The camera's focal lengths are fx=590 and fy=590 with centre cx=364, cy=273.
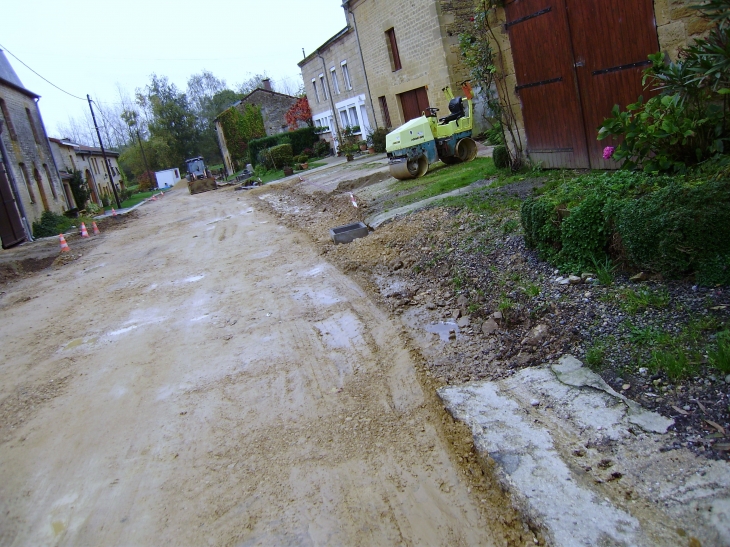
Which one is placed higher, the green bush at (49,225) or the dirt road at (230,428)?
the green bush at (49,225)

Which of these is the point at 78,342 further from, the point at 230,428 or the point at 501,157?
the point at 501,157

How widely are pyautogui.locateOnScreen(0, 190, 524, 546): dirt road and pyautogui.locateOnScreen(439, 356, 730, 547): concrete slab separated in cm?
26

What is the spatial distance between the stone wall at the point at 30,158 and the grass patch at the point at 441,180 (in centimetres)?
1680

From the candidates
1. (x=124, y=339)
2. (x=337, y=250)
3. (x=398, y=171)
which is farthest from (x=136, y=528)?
(x=398, y=171)

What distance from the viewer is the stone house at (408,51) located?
19.1 meters

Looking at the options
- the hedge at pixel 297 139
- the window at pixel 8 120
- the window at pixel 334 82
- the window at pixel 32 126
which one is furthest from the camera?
the hedge at pixel 297 139

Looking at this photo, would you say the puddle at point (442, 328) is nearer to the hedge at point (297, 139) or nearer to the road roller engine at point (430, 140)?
the road roller engine at point (430, 140)

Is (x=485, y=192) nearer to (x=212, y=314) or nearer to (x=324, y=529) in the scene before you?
(x=212, y=314)

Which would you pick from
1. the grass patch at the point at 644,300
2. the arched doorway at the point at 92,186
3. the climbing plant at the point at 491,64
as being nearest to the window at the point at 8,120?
the arched doorway at the point at 92,186

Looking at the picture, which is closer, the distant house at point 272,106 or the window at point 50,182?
the window at point 50,182

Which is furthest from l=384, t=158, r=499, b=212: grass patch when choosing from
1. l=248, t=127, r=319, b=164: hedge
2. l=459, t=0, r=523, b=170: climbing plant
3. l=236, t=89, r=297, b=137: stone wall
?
l=236, t=89, r=297, b=137: stone wall

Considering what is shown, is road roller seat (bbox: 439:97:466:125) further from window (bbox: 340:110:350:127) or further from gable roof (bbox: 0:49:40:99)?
gable roof (bbox: 0:49:40:99)

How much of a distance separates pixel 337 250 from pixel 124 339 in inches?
146

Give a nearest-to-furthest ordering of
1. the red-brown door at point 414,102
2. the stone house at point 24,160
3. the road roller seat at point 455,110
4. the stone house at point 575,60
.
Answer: the stone house at point 575,60 → the road roller seat at point 455,110 → the stone house at point 24,160 → the red-brown door at point 414,102
